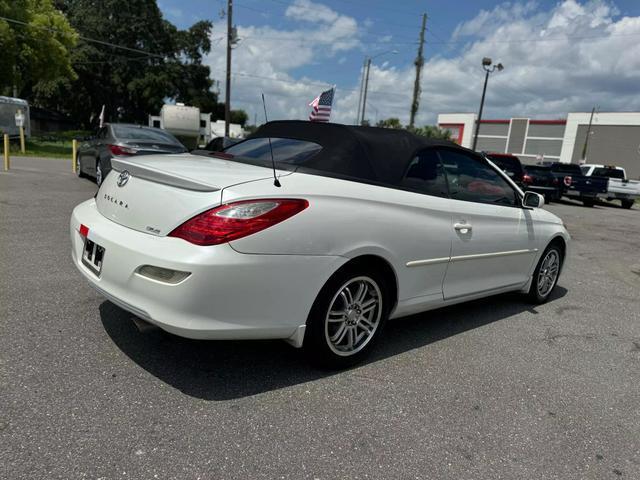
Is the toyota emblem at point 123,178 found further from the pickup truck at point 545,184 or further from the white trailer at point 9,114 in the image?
the white trailer at point 9,114

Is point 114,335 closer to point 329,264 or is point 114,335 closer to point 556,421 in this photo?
point 329,264

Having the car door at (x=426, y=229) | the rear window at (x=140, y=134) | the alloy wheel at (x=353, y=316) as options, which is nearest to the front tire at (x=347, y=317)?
the alloy wheel at (x=353, y=316)

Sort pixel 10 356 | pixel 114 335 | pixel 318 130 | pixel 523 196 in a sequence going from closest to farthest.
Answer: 1. pixel 10 356
2. pixel 114 335
3. pixel 318 130
4. pixel 523 196

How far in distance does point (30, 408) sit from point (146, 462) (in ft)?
2.57

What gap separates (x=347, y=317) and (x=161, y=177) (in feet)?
4.74

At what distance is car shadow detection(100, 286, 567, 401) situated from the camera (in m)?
2.94

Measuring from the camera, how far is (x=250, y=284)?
2.61 metres

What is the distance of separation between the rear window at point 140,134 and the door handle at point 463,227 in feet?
26.6

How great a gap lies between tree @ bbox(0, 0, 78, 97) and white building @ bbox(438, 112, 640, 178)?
2207 inches

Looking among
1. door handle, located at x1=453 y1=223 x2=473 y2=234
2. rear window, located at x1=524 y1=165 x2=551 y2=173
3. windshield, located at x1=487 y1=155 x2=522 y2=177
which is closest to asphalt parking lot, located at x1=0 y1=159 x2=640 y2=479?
door handle, located at x1=453 y1=223 x2=473 y2=234

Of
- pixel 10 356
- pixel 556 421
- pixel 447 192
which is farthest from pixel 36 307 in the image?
pixel 556 421

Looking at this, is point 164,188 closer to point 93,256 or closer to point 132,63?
point 93,256

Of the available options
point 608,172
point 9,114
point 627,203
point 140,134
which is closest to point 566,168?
point 608,172

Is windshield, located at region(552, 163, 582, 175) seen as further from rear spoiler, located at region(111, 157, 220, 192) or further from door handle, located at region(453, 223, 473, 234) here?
rear spoiler, located at region(111, 157, 220, 192)
